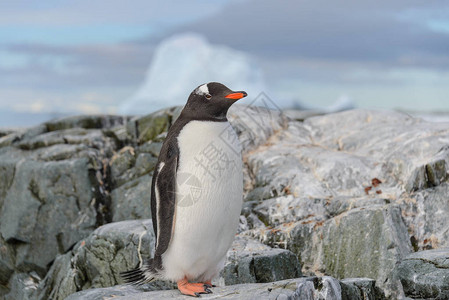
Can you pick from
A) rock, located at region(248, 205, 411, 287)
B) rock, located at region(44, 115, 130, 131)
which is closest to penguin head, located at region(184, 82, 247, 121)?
rock, located at region(248, 205, 411, 287)

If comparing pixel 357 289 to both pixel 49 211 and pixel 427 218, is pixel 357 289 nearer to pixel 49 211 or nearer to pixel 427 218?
pixel 427 218

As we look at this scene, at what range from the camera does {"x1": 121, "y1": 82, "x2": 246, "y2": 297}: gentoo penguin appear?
3611 mm

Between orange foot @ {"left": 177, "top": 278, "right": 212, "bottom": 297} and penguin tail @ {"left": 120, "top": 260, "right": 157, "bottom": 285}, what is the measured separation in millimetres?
259

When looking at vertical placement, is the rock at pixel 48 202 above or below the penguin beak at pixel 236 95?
below

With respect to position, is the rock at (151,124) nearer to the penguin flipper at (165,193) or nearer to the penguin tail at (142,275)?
the penguin tail at (142,275)

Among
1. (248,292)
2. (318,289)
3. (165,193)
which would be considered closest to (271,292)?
(248,292)

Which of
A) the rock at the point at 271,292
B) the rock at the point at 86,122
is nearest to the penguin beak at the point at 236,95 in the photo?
the rock at the point at 271,292

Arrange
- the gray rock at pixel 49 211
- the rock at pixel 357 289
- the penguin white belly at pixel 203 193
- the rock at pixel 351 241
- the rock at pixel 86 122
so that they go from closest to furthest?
1. the penguin white belly at pixel 203 193
2. the rock at pixel 357 289
3. the rock at pixel 351 241
4. the gray rock at pixel 49 211
5. the rock at pixel 86 122

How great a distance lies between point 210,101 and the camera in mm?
3652

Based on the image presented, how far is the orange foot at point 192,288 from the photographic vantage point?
12.0ft

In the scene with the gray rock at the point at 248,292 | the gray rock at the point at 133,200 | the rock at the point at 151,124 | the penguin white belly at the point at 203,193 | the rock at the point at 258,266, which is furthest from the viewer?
the rock at the point at 151,124

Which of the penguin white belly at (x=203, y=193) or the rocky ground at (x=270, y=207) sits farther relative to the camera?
the rocky ground at (x=270, y=207)

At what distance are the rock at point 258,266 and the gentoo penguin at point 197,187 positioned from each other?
107cm

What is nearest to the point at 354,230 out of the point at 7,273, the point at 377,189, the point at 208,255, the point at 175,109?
the point at 377,189
